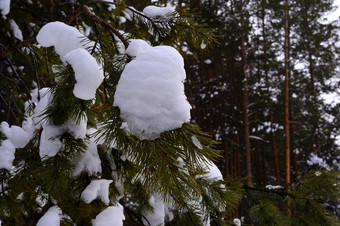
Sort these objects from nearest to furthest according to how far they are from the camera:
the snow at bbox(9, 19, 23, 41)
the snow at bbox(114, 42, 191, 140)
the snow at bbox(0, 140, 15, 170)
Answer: the snow at bbox(114, 42, 191, 140)
the snow at bbox(0, 140, 15, 170)
the snow at bbox(9, 19, 23, 41)

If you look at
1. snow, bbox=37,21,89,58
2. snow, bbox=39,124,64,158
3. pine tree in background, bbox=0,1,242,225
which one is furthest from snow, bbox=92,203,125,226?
snow, bbox=37,21,89,58

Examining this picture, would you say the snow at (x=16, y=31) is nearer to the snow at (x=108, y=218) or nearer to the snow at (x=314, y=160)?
the snow at (x=108, y=218)

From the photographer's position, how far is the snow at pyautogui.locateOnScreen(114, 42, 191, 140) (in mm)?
679

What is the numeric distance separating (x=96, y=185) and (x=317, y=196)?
175 centimetres

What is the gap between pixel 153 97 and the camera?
27.9 inches

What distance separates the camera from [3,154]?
1.49 meters

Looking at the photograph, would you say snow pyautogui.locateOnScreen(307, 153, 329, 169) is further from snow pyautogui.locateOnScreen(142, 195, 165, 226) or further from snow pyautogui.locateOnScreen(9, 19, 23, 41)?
snow pyautogui.locateOnScreen(9, 19, 23, 41)

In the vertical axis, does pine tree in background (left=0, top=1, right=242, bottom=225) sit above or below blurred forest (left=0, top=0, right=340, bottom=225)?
below

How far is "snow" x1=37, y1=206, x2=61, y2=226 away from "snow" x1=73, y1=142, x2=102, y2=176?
225 mm

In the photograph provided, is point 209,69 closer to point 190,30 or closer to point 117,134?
point 190,30

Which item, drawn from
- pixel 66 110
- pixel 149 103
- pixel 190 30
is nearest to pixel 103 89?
pixel 66 110

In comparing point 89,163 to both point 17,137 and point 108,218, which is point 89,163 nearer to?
point 108,218

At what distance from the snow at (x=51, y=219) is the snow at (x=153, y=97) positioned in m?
0.85

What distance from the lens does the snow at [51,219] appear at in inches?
47.4
